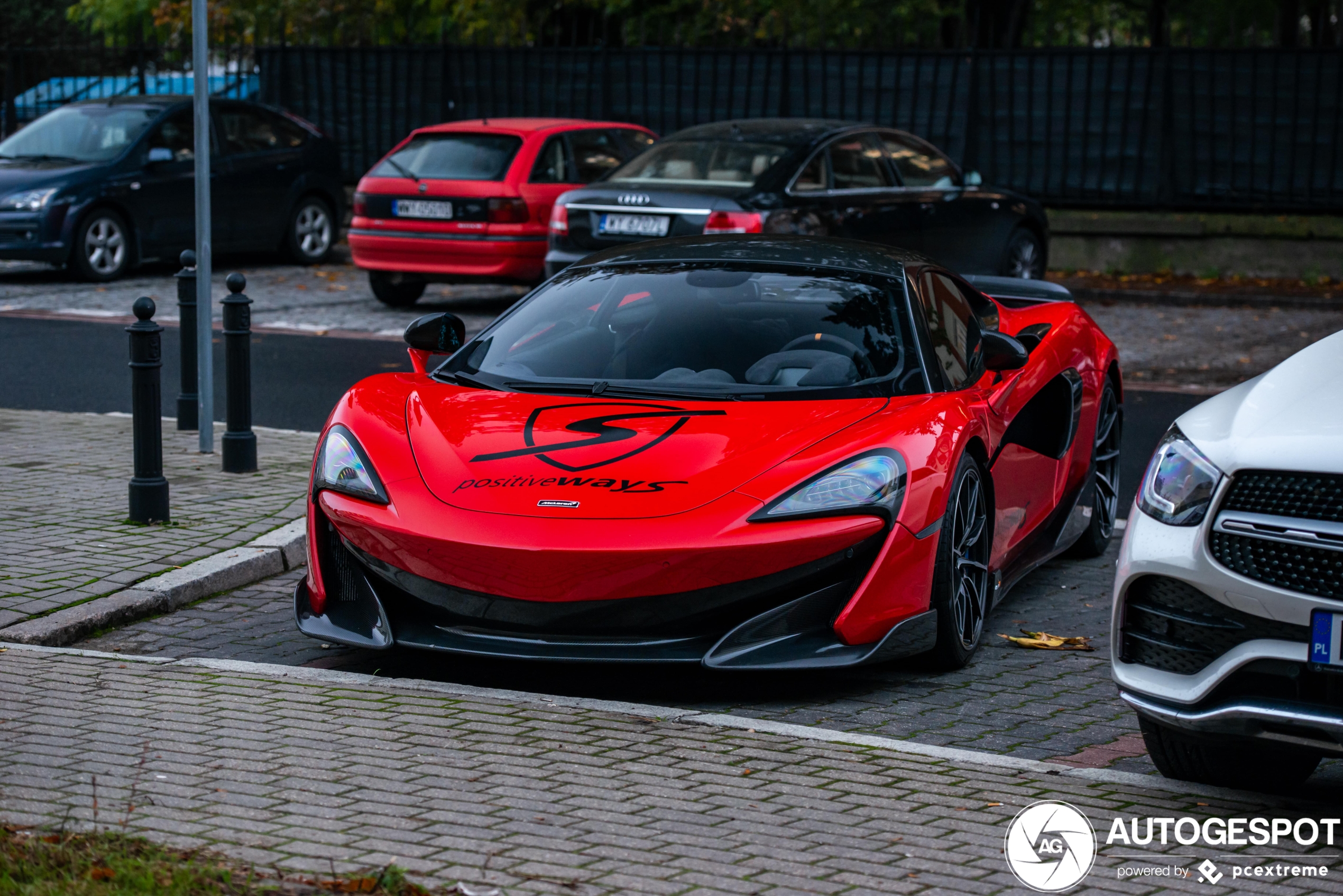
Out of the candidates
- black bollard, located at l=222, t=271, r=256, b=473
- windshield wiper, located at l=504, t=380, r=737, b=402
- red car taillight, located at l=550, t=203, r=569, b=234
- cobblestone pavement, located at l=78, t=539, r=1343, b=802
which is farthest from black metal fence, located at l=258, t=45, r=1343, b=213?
windshield wiper, located at l=504, t=380, r=737, b=402

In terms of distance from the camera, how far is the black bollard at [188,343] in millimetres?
8883

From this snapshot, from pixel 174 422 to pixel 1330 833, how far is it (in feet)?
24.0

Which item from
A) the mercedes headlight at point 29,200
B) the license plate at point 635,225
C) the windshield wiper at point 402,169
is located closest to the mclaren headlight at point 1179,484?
the license plate at point 635,225

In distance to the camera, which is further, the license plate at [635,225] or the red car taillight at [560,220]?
the red car taillight at [560,220]

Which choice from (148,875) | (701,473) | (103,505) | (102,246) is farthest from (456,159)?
(148,875)

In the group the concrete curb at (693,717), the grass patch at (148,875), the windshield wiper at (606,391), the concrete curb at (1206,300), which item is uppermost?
the windshield wiper at (606,391)

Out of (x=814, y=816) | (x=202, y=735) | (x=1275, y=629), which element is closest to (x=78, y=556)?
(x=202, y=735)

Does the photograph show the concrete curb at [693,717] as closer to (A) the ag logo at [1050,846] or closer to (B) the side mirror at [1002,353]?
(A) the ag logo at [1050,846]

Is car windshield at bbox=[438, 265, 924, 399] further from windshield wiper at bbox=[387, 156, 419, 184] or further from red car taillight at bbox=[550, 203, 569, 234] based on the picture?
windshield wiper at bbox=[387, 156, 419, 184]

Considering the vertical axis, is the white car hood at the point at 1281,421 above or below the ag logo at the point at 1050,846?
above

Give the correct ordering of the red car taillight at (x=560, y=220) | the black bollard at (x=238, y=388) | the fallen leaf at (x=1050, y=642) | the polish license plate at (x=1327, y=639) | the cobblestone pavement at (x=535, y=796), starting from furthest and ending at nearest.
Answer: the red car taillight at (x=560, y=220)
the black bollard at (x=238, y=388)
the fallen leaf at (x=1050, y=642)
the polish license plate at (x=1327, y=639)
the cobblestone pavement at (x=535, y=796)

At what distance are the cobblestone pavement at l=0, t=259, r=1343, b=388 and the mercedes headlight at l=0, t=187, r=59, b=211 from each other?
77cm

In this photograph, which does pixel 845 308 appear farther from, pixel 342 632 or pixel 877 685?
pixel 342 632

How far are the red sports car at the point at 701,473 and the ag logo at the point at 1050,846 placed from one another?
973mm
